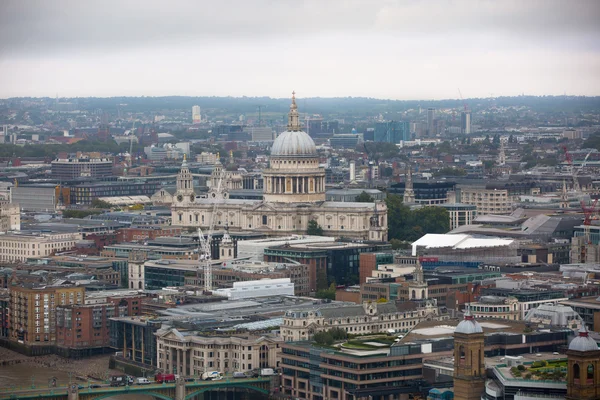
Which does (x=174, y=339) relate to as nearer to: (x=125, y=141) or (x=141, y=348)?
(x=141, y=348)

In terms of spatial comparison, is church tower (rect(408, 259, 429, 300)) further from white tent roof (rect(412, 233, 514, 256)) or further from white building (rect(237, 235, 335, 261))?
white building (rect(237, 235, 335, 261))

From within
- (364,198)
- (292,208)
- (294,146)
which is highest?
(294,146)

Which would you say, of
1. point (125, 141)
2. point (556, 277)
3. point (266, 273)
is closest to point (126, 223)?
point (266, 273)

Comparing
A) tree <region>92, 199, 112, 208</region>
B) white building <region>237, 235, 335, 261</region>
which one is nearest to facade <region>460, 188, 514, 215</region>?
white building <region>237, 235, 335, 261</region>

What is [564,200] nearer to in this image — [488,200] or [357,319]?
[488,200]

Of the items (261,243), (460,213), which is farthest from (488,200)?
(261,243)

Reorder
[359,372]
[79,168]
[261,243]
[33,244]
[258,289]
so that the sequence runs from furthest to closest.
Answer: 1. [79,168]
2. [33,244]
3. [261,243]
4. [258,289]
5. [359,372]

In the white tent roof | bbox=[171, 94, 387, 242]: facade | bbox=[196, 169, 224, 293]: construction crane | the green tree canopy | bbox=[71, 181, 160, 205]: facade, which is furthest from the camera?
bbox=[71, 181, 160, 205]: facade
